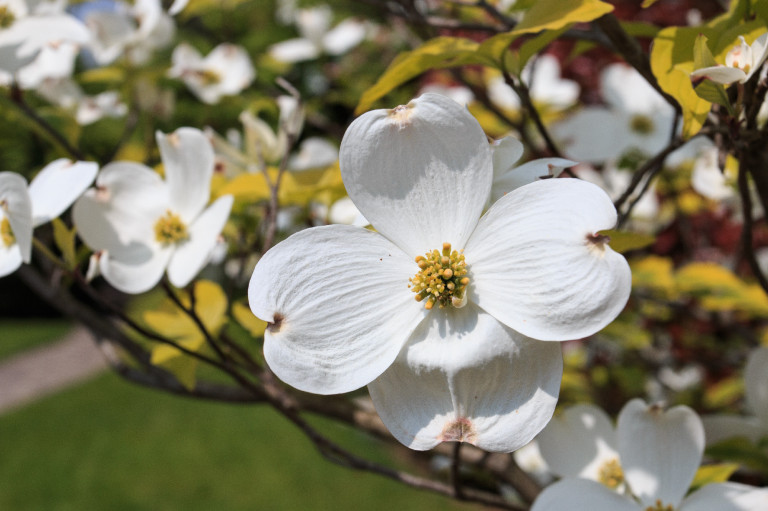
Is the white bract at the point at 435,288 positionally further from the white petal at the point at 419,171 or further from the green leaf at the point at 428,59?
the green leaf at the point at 428,59

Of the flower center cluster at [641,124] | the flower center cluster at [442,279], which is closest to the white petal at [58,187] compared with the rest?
the flower center cluster at [442,279]

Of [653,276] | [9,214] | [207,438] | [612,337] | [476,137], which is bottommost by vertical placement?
[207,438]

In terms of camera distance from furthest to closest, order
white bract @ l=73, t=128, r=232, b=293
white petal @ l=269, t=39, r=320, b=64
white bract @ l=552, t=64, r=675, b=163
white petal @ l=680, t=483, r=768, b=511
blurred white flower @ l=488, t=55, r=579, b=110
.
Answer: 1. white petal @ l=269, t=39, r=320, b=64
2. blurred white flower @ l=488, t=55, r=579, b=110
3. white bract @ l=552, t=64, r=675, b=163
4. white bract @ l=73, t=128, r=232, b=293
5. white petal @ l=680, t=483, r=768, b=511

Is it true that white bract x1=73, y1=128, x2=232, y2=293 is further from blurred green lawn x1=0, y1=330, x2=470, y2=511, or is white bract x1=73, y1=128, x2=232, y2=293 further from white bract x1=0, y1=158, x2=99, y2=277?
blurred green lawn x1=0, y1=330, x2=470, y2=511

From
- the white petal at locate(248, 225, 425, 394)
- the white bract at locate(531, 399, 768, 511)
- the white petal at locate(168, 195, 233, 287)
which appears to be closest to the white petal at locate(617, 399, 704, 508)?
the white bract at locate(531, 399, 768, 511)

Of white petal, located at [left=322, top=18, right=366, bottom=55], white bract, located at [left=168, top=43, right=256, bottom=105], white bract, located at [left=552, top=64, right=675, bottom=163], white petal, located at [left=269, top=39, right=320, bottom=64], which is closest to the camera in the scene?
white bract, located at [left=552, top=64, right=675, bottom=163]

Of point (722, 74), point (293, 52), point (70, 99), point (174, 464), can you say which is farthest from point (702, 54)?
point (174, 464)

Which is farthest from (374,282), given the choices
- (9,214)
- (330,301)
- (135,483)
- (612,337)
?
(135,483)

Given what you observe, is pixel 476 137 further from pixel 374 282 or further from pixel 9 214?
pixel 9 214
